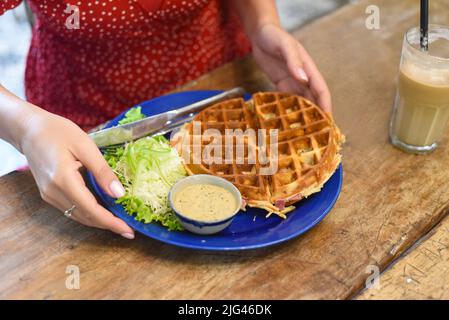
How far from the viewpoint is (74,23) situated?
1.52 metres

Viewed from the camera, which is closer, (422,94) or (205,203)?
(205,203)

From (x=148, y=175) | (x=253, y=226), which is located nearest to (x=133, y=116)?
(x=148, y=175)

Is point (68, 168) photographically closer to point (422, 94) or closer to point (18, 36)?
point (422, 94)

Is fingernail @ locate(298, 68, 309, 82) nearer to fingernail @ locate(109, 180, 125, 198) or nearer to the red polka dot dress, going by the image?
the red polka dot dress

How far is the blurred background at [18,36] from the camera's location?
280 cm

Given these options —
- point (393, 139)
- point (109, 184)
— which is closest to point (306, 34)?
point (393, 139)

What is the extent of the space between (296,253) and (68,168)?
0.54 metres

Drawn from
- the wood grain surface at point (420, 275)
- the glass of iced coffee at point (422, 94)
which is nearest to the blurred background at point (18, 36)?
the glass of iced coffee at point (422, 94)

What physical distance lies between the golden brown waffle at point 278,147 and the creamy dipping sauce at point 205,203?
6 cm

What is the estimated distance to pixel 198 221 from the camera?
1138 millimetres

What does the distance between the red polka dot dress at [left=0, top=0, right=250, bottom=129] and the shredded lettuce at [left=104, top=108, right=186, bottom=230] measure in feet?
1.27
